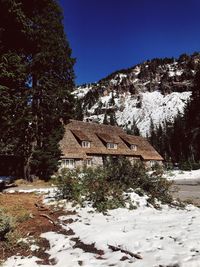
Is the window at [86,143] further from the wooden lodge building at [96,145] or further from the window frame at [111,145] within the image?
the window frame at [111,145]

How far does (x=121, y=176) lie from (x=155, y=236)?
653 cm

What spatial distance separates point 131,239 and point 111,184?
5737mm

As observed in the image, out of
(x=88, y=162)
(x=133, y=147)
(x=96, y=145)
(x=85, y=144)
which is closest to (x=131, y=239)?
(x=88, y=162)

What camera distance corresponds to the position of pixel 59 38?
27062 millimetres

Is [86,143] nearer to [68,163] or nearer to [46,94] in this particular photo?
[68,163]

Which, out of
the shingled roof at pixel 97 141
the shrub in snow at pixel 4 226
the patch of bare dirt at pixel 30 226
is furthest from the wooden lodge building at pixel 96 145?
the shrub in snow at pixel 4 226

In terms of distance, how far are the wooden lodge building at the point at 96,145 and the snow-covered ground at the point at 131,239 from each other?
84.4 ft

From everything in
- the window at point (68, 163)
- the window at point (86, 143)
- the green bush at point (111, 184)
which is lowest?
the green bush at point (111, 184)

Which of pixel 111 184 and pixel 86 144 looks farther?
pixel 86 144

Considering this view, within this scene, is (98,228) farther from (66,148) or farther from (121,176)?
(66,148)

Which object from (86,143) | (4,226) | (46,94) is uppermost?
(46,94)

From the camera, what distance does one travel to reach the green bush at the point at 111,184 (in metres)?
11.8

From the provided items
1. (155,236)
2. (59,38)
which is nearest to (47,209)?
(155,236)

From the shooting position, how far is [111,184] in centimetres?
1290
